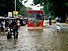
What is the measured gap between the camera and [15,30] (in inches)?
1033

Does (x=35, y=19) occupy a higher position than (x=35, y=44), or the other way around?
(x=35, y=44)

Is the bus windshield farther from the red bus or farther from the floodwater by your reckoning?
the floodwater

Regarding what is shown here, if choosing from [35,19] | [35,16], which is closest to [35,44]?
[35,19]

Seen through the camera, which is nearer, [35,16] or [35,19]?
[35,19]

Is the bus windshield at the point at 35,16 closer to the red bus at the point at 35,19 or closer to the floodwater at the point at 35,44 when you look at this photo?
the red bus at the point at 35,19

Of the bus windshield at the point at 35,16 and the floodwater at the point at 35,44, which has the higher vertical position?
the floodwater at the point at 35,44

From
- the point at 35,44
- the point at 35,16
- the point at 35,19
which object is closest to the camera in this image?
the point at 35,44

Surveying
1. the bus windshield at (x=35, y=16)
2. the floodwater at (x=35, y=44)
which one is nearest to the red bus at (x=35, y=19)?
the bus windshield at (x=35, y=16)

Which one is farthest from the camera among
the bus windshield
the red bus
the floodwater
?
the bus windshield

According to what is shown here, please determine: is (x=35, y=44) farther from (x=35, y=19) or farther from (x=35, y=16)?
(x=35, y=16)

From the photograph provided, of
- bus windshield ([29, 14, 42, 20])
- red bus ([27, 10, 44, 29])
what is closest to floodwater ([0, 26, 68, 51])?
red bus ([27, 10, 44, 29])

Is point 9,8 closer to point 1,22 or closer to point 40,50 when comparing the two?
point 1,22

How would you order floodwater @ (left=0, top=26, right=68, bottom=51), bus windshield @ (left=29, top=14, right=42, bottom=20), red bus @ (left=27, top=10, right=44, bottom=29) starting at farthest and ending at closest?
bus windshield @ (left=29, top=14, right=42, bottom=20) < red bus @ (left=27, top=10, right=44, bottom=29) < floodwater @ (left=0, top=26, right=68, bottom=51)

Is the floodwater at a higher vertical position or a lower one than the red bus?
higher
